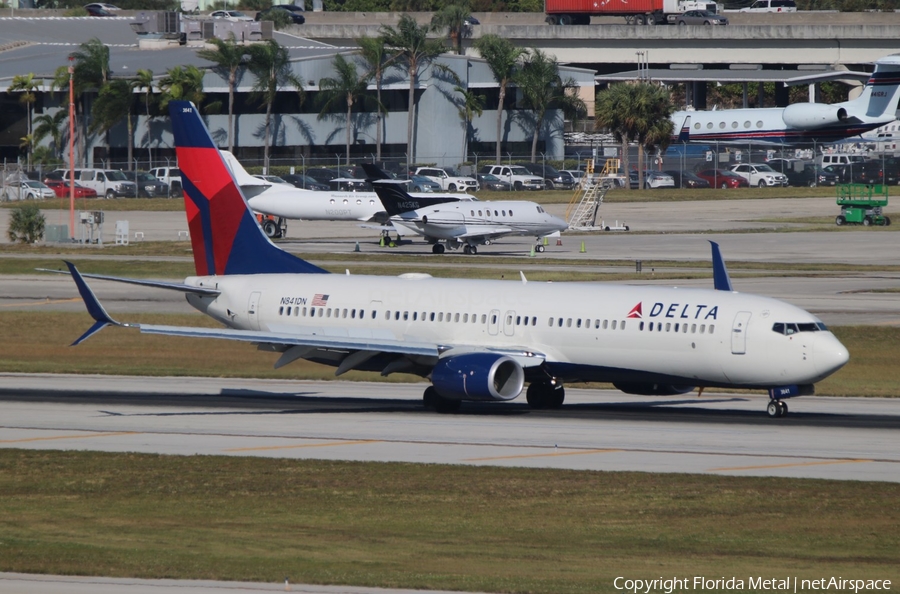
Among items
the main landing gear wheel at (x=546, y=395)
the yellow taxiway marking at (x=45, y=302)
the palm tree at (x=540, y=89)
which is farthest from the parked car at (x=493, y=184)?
the main landing gear wheel at (x=546, y=395)

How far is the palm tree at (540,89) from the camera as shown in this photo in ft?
488

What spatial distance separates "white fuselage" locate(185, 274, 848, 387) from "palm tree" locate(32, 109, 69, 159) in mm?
100472

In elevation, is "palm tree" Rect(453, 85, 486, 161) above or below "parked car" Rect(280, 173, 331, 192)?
above

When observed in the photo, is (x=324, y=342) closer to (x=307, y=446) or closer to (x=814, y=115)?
(x=307, y=446)

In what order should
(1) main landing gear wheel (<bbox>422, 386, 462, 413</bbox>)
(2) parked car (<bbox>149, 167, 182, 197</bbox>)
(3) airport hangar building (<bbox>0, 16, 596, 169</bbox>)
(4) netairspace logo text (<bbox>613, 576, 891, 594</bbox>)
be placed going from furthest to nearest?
(3) airport hangar building (<bbox>0, 16, 596, 169</bbox>) < (2) parked car (<bbox>149, 167, 182, 197</bbox>) < (1) main landing gear wheel (<bbox>422, 386, 462, 413</bbox>) < (4) netairspace logo text (<bbox>613, 576, 891, 594</bbox>)

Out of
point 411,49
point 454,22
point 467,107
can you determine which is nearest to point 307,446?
point 411,49

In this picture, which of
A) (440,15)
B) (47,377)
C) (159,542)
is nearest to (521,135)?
(440,15)

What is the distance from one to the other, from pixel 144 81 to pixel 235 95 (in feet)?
35.1

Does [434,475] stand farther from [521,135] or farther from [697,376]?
[521,135]

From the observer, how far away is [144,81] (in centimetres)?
13325

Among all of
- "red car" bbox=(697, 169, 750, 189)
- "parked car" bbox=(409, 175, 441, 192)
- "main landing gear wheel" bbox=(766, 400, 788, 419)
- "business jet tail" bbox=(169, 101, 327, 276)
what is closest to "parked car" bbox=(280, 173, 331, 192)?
"parked car" bbox=(409, 175, 441, 192)

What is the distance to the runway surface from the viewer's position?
30.6 m

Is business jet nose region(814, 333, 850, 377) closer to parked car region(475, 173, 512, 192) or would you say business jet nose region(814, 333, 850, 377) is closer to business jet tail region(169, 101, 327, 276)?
business jet tail region(169, 101, 327, 276)

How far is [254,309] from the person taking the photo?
134ft
